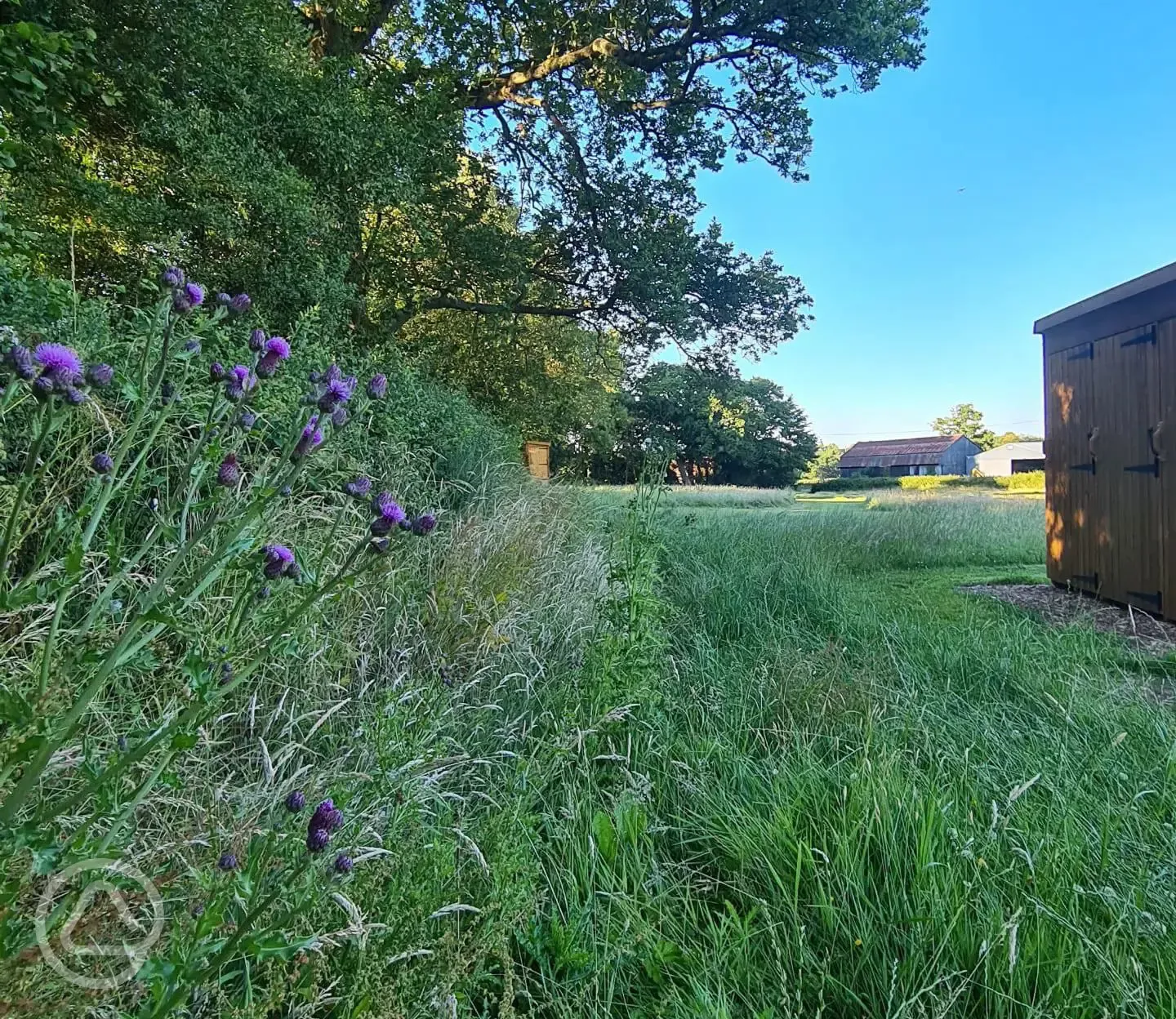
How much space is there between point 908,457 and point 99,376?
184 feet

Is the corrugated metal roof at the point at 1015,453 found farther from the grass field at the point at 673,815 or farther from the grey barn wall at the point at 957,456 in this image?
the grass field at the point at 673,815

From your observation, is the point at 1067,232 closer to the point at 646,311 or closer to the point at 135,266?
the point at 646,311

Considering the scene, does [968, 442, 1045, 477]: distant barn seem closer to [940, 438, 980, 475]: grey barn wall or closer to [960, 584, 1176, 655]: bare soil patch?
[940, 438, 980, 475]: grey barn wall

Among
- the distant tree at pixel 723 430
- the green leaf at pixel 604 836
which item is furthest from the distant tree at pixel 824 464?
the green leaf at pixel 604 836

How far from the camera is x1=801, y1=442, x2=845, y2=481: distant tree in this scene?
36812 mm

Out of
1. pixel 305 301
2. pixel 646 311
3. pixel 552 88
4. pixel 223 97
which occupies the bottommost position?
pixel 305 301

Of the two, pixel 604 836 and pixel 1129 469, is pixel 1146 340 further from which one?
pixel 604 836

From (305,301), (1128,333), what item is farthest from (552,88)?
(1128,333)

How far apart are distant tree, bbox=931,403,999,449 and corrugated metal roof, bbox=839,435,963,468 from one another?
11.9 meters

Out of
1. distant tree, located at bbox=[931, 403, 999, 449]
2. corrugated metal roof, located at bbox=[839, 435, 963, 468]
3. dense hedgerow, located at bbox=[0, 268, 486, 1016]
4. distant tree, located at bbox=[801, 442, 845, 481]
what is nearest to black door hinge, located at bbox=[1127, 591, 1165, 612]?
dense hedgerow, located at bbox=[0, 268, 486, 1016]

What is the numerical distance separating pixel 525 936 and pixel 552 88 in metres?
8.86

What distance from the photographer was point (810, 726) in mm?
2098

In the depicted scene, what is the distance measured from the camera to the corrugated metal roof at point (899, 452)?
4884 cm

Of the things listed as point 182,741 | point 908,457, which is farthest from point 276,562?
point 908,457
